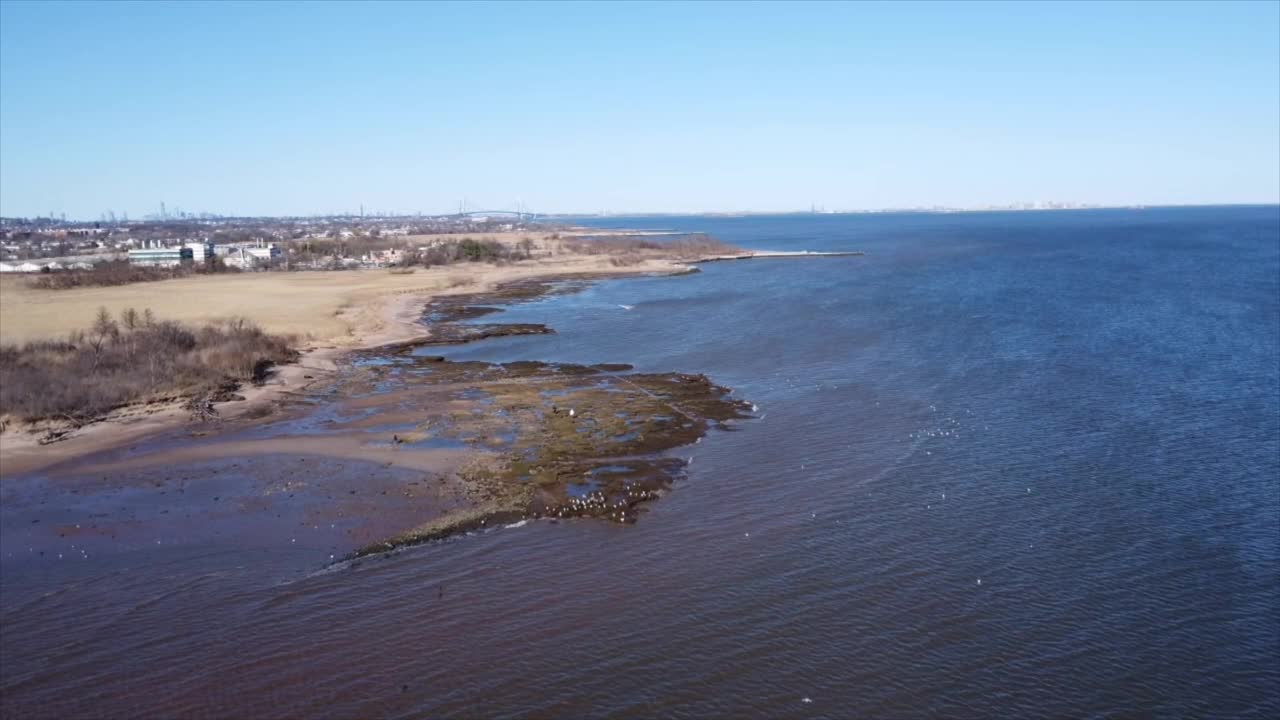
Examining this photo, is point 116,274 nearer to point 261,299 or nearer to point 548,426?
point 261,299

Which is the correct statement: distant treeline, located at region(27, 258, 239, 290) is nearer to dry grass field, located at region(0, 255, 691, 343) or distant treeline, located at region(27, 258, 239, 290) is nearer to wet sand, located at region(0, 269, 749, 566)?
dry grass field, located at region(0, 255, 691, 343)

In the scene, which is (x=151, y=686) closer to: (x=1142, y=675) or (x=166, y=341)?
(x=1142, y=675)

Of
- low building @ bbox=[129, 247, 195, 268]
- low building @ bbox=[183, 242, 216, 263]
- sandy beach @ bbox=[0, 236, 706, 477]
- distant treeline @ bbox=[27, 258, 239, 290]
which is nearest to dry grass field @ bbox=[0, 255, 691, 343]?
sandy beach @ bbox=[0, 236, 706, 477]

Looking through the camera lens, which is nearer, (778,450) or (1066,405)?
(778,450)

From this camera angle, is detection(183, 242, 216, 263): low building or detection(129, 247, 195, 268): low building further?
detection(183, 242, 216, 263): low building

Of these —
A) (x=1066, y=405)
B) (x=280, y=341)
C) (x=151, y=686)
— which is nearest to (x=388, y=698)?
(x=151, y=686)
